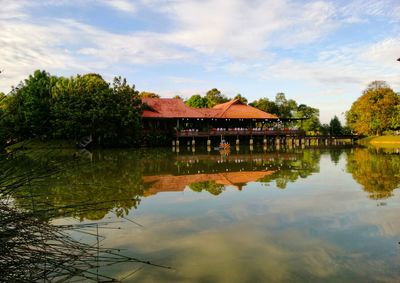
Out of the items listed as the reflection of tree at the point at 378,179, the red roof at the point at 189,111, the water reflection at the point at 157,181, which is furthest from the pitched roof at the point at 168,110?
the reflection of tree at the point at 378,179

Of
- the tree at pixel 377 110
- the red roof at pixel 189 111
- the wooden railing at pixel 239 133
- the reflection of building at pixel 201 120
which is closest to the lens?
the wooden railing at pixel 239 133

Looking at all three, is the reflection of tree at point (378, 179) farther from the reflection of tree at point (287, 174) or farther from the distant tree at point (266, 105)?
the distant tree at point (266, 105)

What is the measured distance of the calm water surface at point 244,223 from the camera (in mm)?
4887

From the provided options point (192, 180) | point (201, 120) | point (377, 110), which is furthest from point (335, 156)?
point (377, 110)

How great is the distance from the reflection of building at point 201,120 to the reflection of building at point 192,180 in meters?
20.9

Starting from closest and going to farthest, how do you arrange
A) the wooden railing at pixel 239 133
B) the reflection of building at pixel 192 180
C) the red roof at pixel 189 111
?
1. the reflection of building at pixel 192 180
2. the wooden railing at pixel 239 133
3. the red roof at pixel 189 111

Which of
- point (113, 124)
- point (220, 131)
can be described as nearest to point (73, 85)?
point (113, 124)

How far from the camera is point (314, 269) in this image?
4.99 metres

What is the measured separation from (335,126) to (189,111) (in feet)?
96.6

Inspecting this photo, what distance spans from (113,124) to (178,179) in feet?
63.1

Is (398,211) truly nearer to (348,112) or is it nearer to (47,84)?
(47,84)

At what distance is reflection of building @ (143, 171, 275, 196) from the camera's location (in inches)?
478

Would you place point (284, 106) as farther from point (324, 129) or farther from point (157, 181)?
point (157, 181)

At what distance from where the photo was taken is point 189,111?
39.4 metres
